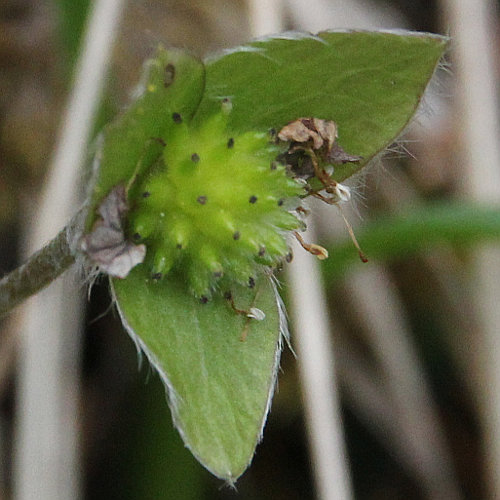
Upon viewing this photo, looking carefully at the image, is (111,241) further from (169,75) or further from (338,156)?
(338,156)

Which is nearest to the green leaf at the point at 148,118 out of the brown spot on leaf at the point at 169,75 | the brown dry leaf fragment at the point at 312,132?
the brown spot on leaf at the point at 169,75

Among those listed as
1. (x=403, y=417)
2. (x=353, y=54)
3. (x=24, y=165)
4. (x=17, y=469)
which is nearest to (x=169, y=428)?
(x=17, y=469)

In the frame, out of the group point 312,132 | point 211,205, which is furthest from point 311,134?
point 211,205

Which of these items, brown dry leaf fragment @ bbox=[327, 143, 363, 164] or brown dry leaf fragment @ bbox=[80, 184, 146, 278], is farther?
brown dry leaf fragment @ bbox=[327, 143, 363, 164]

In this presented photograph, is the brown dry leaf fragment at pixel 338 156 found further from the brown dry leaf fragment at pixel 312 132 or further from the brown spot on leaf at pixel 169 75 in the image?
the brown spot on leaf at pixel 169 75

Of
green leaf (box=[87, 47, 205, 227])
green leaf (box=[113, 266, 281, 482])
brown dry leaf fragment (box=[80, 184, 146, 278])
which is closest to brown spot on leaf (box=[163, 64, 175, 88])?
green leaf (box=[87, 47, 205, 227])

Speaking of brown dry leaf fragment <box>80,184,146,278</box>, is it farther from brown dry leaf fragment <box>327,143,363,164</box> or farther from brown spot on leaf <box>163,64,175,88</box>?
brown dry leaf fragment <box>327,143,363,164</box>

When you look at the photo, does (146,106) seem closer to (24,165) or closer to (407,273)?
(24,165)
